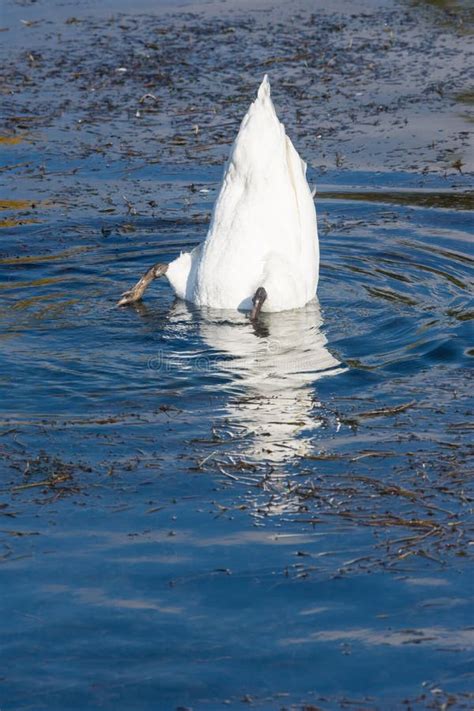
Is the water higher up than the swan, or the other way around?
the swan

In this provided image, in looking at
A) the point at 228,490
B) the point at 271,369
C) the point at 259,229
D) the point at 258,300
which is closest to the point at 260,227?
the point at 259,229

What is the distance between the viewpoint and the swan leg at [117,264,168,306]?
938 cm

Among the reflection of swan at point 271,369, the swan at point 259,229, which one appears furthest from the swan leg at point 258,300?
the reflection of swan at point 271,369

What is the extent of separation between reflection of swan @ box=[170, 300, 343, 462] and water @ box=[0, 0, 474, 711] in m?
0.02

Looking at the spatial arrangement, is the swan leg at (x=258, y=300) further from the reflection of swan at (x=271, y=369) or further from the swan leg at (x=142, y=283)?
the swan leg at (x=142, y=283)

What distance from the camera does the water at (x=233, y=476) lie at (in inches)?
184

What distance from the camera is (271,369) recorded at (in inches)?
314

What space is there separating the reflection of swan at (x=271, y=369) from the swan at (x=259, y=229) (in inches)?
5.9

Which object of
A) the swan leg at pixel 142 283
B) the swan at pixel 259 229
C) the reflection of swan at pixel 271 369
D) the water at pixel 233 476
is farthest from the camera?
the swan leg at pixel 142 283

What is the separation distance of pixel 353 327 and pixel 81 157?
4.72 m

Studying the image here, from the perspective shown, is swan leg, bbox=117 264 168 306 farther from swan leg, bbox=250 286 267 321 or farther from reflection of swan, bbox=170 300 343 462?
swan leg, bbox=250 286 267 321

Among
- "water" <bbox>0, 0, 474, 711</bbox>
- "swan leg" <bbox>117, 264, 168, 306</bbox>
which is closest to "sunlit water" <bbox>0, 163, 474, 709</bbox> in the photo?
"water" <bbox>0, 0, 474, 711</bbox>

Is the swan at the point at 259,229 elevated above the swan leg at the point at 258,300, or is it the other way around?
the swan at the point at 259,229

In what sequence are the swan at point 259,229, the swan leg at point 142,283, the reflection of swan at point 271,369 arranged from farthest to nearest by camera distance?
1. the swan leg at point 142,283
2. the swan at point 259,229
3. the reflection of swan at point 271,369
